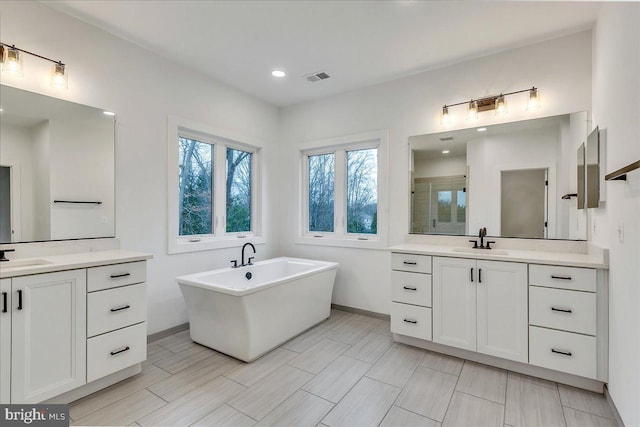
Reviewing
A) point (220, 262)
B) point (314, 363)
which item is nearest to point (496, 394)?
point (314, 363)

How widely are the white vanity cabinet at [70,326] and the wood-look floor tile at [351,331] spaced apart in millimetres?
1722

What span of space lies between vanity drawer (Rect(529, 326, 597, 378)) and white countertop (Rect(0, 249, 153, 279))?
2.96m

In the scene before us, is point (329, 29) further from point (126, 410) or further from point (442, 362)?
point (126, 410)

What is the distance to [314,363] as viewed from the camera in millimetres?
2477

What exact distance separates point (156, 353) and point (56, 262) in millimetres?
1175

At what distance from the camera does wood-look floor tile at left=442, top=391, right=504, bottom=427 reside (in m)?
1.76

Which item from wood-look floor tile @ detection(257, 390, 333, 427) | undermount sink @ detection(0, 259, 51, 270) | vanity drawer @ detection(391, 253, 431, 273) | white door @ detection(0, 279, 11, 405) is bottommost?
wood-look floor tile @ detection(257, 390, 333, 427)

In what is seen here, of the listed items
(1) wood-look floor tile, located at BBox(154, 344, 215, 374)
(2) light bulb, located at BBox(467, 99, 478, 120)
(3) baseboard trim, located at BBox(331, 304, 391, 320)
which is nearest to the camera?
(1) wood-look floor tile, located at BBox(154, 344, 215, 374)

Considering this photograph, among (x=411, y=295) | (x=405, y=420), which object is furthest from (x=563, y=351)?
(x=405, y=420)

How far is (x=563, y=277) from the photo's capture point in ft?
6.93

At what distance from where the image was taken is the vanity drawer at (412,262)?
267 cm

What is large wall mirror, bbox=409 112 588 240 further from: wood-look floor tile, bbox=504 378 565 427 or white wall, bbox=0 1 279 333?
white wall, bbox=0 1 279 333

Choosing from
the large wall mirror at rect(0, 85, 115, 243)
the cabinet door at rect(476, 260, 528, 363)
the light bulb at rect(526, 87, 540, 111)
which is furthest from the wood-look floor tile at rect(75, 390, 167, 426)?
the light bulb at rect(526, 87, 540, 111)

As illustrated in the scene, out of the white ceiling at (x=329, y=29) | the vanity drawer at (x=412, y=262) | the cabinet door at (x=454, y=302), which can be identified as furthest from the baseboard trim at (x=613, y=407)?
the white ceiling at (x=329, y=29)
